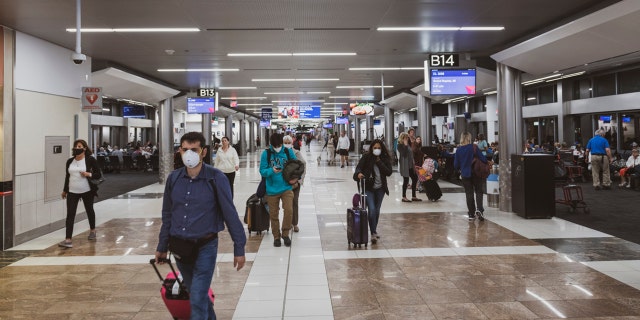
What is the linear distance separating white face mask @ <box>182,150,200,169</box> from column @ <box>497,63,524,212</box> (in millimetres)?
8367

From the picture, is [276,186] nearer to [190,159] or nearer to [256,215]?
[256,215]

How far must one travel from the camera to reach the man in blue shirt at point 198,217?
322 centimetres

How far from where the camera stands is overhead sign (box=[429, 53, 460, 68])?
11719 millimetres

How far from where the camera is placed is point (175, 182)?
3340 mm

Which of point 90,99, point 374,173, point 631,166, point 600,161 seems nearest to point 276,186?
point 374,173

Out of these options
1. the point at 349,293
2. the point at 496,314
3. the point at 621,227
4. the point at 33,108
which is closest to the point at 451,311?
the point at 496,314

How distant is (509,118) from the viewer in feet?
33.8

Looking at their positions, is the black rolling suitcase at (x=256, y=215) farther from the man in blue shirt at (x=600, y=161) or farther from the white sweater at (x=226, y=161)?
the man in blue shirt at (x=600, y=161)

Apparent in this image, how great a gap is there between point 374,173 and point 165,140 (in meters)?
12.2

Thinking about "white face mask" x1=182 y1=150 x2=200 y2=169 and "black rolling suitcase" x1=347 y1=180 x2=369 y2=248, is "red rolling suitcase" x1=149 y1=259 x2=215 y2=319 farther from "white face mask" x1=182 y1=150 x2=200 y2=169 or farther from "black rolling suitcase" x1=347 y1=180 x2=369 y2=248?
"black rolling suitcase" x1=347 y1=180 x2=369 y2=248

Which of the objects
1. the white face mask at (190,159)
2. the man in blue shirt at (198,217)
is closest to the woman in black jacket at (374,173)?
the man in blue shirt at (198,217)

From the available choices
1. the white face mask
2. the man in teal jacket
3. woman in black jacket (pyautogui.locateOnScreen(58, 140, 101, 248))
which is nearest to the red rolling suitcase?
the white face mask

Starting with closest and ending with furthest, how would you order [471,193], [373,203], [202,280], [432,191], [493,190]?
[202,280]
[373,203]
[471,193]
[493,190]
[432,191]

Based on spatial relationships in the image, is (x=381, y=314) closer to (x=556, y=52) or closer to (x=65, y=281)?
(x=65, y=281)
